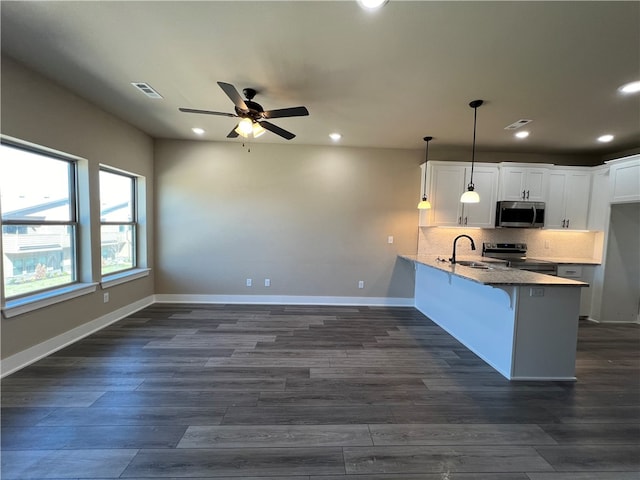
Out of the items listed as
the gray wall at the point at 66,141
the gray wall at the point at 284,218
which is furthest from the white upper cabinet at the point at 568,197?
the gray wall at the point at 66,141

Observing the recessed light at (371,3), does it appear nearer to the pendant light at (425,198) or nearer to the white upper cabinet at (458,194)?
the pendant light at (425,198)

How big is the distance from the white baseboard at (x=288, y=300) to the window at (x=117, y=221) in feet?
3.05

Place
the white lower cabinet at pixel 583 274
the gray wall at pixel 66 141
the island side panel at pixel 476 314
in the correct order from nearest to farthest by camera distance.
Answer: the gray wall at pixel 66 141 → the island side panel at pixel 476 314 → the white lower cabinet at pixel 583 274

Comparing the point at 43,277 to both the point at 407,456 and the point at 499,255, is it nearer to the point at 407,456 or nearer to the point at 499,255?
the point at 407,456

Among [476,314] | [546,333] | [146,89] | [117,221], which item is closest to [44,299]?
[117,221]

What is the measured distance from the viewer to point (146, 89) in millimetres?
2865

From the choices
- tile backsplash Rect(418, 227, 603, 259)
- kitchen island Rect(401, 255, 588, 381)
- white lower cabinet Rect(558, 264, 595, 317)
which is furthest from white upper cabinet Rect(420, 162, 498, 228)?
kitchen island Rect(401, 255, 588, 381)

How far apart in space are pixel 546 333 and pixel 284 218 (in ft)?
12.3

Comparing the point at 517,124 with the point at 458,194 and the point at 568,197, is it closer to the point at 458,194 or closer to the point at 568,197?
the point at 458,194

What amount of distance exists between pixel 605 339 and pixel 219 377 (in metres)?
4.84

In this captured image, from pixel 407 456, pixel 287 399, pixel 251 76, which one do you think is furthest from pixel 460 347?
pixel 251 76

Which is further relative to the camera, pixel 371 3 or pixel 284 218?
pixel 284 218

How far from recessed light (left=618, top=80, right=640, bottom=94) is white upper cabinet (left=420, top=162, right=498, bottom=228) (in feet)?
6.05

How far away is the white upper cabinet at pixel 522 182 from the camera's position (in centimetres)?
444
